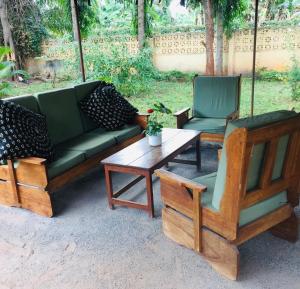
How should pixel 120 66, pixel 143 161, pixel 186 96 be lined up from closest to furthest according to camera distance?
pixel 143 161 < pixel 120 66 < pixel 186 96

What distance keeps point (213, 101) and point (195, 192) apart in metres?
2.62

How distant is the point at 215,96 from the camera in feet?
14.2

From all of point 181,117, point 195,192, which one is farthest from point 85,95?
point 195,192

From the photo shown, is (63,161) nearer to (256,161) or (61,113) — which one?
(61,113)

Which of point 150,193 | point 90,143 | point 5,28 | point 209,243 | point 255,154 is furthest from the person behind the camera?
point 5,28

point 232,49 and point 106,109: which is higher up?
point 232,49

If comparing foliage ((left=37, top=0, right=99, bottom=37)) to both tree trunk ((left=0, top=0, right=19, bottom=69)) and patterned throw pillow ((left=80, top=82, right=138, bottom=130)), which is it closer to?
tree trunk ((left=0, top=0, right=19, bottom=69))

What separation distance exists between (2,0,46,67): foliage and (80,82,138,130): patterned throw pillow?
15.0 feet

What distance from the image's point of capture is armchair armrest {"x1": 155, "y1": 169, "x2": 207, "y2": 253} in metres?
1.91

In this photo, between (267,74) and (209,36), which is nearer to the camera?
(209,36)

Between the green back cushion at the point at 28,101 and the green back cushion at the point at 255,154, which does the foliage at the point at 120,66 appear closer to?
the green back cushion at the point at 28,101

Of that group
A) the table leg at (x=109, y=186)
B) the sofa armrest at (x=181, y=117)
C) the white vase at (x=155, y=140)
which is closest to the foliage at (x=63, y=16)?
the sofa armrest at (x=181, y=117)

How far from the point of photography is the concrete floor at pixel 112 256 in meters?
1.96

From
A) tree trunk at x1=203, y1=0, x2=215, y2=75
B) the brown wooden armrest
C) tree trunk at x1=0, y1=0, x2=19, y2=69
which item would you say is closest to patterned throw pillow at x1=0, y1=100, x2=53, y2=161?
the brown wooden armrest
